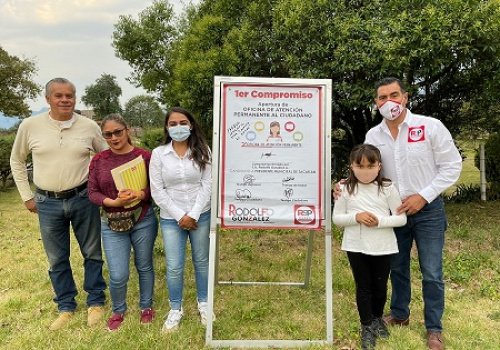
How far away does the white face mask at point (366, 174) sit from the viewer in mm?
3214

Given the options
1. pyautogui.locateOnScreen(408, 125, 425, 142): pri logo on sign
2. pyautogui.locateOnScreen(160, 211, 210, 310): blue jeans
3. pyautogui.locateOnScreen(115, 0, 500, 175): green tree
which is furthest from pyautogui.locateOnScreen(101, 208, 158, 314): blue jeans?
pyautogui.locateOnScreen(115, 0, 500, 175): green tree

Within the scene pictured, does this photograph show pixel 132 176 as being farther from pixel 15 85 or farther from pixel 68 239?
pixel 15 85

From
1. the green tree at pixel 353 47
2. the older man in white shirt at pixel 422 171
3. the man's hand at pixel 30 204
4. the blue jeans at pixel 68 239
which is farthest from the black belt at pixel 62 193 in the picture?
the green tree at pixel 353 47

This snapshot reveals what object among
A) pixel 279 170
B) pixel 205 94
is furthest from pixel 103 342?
pixel 205 94

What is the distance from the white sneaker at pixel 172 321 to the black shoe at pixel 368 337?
4.77ft

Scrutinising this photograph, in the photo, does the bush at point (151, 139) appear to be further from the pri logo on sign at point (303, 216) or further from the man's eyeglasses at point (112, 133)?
the pri logo on sign at point (303, 216)

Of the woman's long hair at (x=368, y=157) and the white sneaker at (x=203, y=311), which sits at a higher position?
the woman's long hair at (x=368, y=157)

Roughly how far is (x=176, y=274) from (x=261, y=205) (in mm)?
878

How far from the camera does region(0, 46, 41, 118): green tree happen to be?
1927 centimetres

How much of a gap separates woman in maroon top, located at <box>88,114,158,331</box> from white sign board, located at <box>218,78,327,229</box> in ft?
2.09

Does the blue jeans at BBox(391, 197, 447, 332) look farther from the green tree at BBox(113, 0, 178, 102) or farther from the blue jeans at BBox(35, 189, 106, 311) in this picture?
the green tree at BBox(113, 0, 178, 102)

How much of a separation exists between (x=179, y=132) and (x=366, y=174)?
140cm

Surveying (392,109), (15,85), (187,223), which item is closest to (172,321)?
(187,223)

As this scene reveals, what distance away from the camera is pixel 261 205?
353 centimetres
